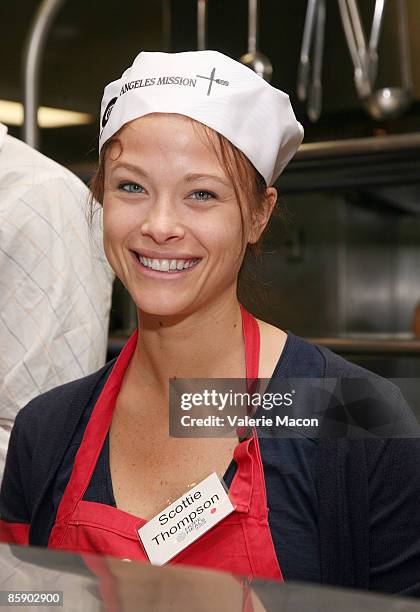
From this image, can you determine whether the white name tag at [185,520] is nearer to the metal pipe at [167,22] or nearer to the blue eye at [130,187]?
the blue eye at [130,187]

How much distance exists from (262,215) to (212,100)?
138mm

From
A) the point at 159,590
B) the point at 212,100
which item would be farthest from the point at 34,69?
the point at 159,590

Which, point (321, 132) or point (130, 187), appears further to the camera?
point (321, 132)

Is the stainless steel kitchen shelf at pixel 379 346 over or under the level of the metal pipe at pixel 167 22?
over

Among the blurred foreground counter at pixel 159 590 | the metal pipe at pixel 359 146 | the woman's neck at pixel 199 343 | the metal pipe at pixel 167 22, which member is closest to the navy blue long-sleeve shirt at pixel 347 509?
the woman's neck at pixel 199 343

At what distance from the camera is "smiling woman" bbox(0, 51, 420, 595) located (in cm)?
80

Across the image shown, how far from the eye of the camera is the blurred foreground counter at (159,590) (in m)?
0.30

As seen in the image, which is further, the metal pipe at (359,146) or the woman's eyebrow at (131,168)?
the metal pipe at (359,146)

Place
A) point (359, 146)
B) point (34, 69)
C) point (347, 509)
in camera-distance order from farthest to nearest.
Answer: point (34, 69) → point (359, 146) → point (347, 509)

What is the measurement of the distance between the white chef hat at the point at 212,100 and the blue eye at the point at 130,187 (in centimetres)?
6

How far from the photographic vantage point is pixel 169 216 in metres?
0.82

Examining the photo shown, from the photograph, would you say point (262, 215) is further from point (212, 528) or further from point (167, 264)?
point (212, 528)

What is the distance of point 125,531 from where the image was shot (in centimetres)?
85

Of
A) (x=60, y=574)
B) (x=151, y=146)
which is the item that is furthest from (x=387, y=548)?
(x=60, y=574)
